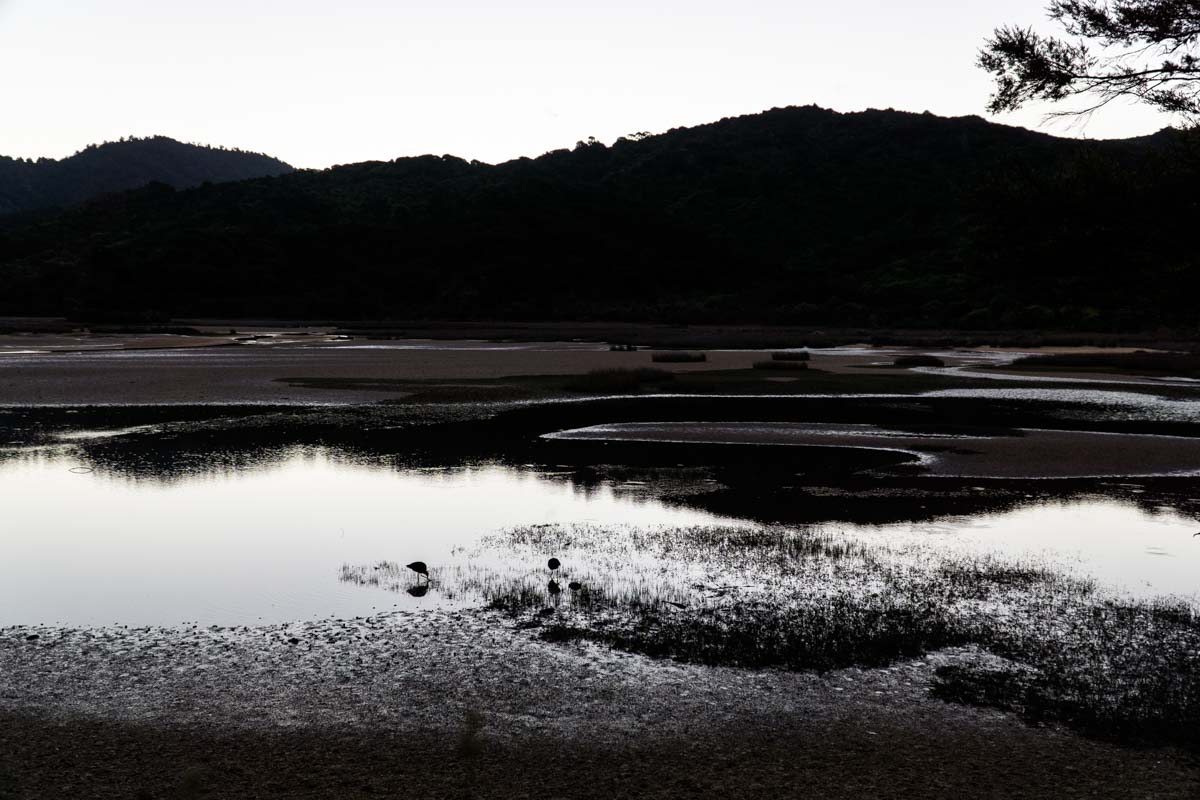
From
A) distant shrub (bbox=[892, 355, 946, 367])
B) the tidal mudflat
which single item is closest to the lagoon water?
the tidal mudflat

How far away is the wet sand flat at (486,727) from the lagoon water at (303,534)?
5.95 ft

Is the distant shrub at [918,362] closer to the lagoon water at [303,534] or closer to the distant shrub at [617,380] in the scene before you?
the distant shrub at [617,380]

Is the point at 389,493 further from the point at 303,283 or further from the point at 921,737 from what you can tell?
the point at 303,283

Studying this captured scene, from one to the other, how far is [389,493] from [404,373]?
31858mm

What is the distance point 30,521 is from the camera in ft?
60.5

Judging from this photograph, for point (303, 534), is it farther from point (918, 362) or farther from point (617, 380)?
point (918, 362)

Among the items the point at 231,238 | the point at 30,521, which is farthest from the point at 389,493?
the point at 231,238

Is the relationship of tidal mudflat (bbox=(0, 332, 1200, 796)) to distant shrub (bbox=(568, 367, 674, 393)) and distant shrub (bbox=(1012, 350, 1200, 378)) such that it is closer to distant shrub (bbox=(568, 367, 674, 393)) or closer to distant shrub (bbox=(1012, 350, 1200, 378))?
distant shrub (bbox=(568, 367, 674, 393))

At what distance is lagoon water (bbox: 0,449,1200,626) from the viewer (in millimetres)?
13547

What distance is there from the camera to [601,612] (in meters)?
12.9

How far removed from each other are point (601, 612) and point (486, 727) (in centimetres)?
390

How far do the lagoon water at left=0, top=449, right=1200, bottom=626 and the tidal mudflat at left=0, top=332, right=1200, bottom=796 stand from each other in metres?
0.09

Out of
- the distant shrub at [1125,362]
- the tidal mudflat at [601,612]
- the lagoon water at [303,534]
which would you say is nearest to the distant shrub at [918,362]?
the distant shrub at [1125,362]

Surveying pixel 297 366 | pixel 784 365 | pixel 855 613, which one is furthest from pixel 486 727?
pixel 297 366
